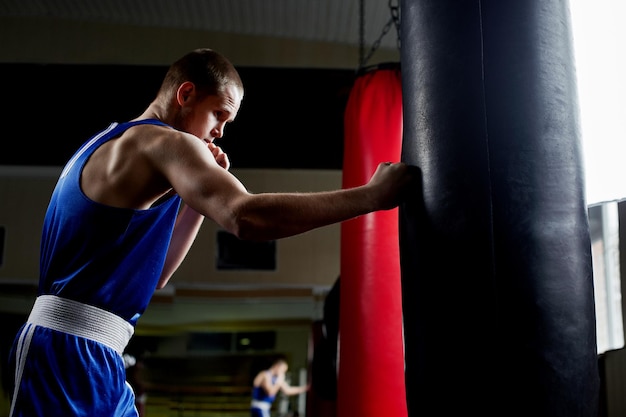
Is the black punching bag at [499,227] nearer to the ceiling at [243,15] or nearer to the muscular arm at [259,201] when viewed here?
the muscular arm at [259,201]

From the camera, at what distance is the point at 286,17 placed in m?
7.03

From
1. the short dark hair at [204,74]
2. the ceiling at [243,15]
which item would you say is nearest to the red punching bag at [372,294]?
the short dark hair at [204,74]

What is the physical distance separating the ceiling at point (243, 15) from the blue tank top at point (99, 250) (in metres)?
5.48

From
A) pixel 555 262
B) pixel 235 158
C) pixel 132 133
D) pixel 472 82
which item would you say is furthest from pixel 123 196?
pixel 235 158

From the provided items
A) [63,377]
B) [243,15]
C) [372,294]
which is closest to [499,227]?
[63,377]

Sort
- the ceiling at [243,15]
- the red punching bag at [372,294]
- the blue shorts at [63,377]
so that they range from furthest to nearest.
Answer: the ceiling at [243,15] < the red punching bag at [372,294] < the blue shorts at [63,377]

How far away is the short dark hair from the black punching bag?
1.65ft

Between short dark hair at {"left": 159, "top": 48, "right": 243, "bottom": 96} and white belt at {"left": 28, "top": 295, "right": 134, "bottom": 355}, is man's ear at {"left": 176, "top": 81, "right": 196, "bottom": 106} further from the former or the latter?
white belt at {"left": 28, "top": 295, "right": 134, "bottom": 355}

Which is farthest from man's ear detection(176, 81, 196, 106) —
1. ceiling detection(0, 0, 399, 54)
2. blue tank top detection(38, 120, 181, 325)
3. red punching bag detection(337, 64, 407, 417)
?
ceiling detection(0, 0, 399, 54)

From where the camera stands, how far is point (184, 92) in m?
1.56

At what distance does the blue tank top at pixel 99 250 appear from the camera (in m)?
1.35

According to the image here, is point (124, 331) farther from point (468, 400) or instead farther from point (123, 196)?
point (468, 400)

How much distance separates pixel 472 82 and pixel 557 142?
20cm

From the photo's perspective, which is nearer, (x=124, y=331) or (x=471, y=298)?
(x=471, y=298)
